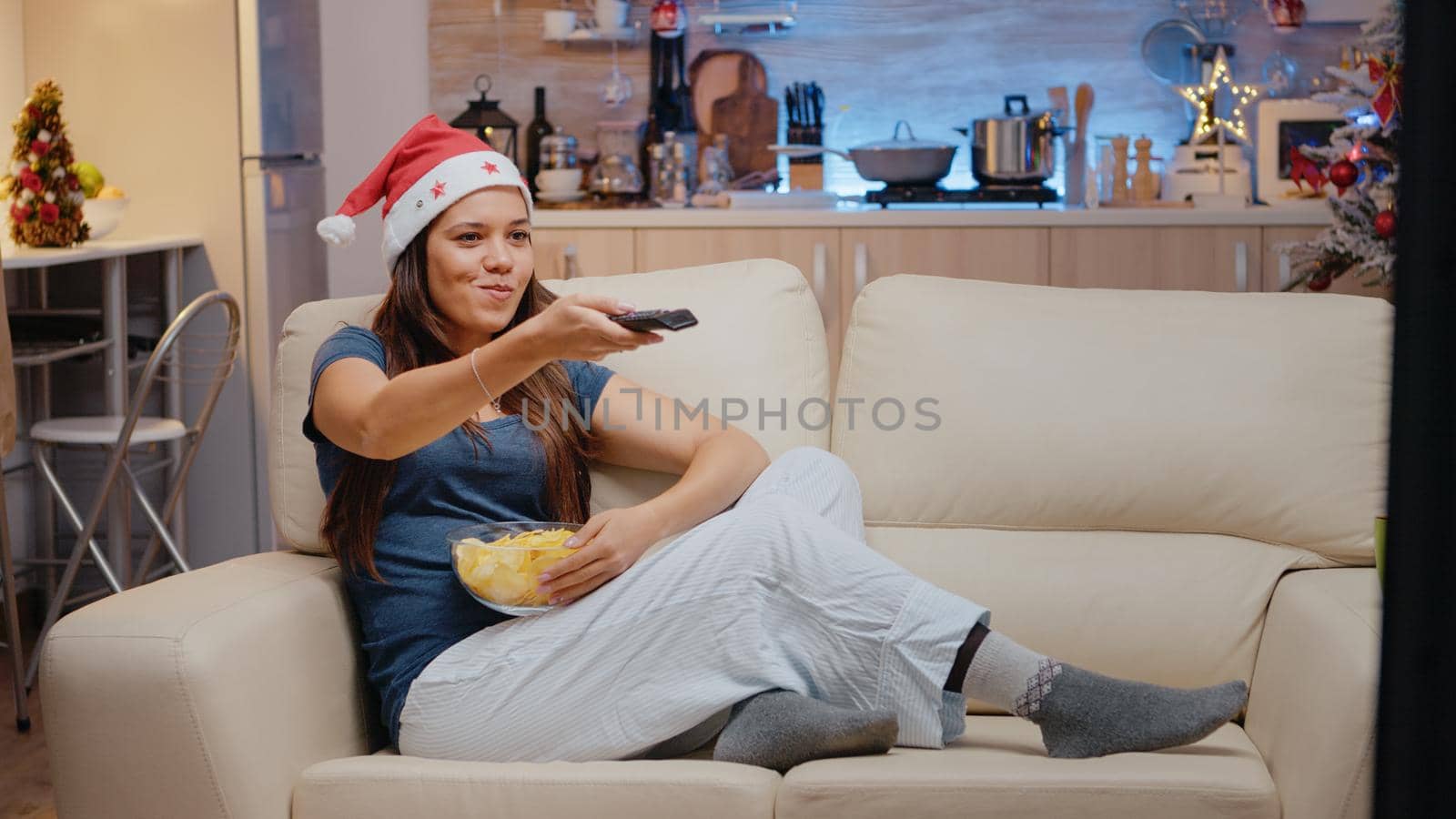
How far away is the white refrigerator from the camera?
3.79m

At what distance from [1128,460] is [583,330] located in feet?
2.79

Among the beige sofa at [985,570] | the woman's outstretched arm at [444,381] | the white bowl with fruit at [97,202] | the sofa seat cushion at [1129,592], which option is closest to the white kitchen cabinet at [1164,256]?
the beige sofa at [985,570]

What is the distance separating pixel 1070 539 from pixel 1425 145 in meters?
1.73

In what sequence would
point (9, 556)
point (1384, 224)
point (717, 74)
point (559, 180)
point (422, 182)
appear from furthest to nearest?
point (717, 74) < point (559, 180) < point (1384, 224) < point (9, 556) < point (422, 182)

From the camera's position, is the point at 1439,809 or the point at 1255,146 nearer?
the point at 1439,809

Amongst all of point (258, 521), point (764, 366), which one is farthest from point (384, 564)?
point (258, 521)

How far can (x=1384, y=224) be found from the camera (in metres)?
3.02

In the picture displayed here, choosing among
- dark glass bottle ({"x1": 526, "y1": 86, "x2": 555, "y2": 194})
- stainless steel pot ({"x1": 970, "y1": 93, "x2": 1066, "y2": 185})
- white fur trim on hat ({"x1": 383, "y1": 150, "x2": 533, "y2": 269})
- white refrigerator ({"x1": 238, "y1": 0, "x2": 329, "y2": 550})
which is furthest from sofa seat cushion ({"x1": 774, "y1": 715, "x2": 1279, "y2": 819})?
dark glass bottle ({"x1": 526, "y1": 86, "x2": 555, "y2": 194})

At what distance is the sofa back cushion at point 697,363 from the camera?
78.5 inches

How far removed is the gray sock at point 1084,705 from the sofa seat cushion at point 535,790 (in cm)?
29

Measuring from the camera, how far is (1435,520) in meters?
0.30

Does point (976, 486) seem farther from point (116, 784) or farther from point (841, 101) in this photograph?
point (841, 101)

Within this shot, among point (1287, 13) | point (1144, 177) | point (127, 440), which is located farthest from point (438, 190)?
point (1287, 13)

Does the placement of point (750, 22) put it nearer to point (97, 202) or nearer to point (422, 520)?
point (97, 202)
